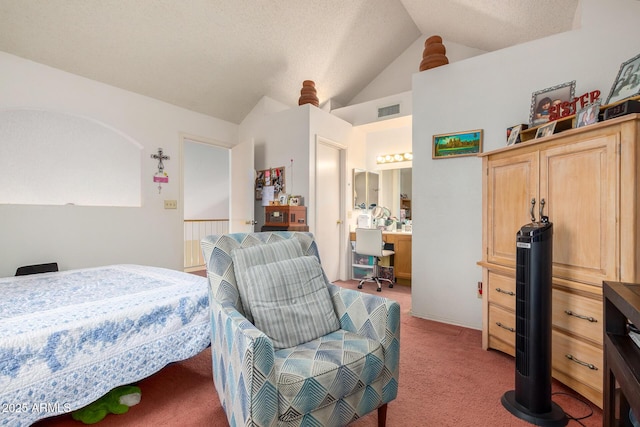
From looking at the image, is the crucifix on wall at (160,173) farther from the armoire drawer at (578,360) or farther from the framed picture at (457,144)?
the armoire drawer at (578,360)

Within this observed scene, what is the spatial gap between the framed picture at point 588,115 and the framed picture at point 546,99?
585mm

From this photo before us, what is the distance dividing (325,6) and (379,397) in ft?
12.7

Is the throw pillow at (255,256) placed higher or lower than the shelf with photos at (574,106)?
lower

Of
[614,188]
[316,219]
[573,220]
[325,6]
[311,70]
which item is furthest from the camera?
[311,70]

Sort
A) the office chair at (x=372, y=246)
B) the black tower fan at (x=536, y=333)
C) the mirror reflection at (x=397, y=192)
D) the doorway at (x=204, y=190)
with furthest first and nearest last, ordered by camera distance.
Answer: the doorway at (x=204, y=190) < the mirror reflection at (x=397, y=192) < the office chair at (x=372, y=246) < the black tower fan at (x=536, y=333)

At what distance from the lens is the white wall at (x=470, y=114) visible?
7.02ft

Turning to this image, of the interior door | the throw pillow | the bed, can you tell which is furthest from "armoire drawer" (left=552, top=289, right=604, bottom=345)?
the interior door

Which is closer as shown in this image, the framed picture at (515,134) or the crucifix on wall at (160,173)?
the framed picture at (515,134)

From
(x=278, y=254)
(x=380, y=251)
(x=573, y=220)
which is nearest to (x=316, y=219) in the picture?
(x=380, y=251)

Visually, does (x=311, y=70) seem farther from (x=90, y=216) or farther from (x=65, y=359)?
(x=65, y=359)

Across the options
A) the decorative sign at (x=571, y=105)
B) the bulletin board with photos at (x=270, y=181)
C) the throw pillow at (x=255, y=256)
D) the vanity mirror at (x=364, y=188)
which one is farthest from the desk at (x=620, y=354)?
the vanity mirror at (x=364, y=188)

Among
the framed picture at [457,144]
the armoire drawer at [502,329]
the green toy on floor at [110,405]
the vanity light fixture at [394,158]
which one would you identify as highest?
the vanity light fixture at [394,158]

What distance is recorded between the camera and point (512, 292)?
205 cm

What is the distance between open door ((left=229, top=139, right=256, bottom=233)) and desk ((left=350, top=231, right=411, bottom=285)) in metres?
2.04
